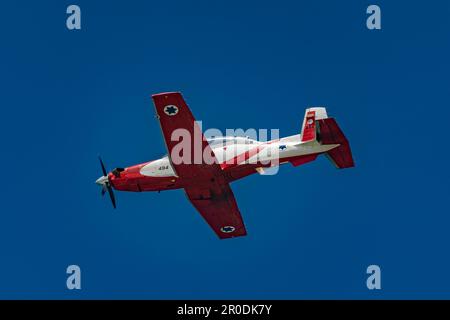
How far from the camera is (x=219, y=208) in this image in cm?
3228

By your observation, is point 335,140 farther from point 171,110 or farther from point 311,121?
point 171,110

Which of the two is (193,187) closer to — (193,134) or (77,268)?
(193,134)

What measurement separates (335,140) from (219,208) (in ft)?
20.9

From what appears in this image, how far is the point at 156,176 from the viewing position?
3014cm

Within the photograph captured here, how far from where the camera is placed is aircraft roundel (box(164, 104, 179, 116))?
1062 inches

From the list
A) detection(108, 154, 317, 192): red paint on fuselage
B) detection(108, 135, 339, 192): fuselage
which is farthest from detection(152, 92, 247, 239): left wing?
detection(108, 135, 339, 192): fuselage

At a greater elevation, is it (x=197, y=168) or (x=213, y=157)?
(x=213, y=157)

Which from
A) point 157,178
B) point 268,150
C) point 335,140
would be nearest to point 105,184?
point 157,178

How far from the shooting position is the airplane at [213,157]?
90.2 feet

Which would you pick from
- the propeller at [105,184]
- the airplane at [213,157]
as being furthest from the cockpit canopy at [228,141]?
the propeller at [105,184]

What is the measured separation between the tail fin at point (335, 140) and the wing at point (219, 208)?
4.37 metres

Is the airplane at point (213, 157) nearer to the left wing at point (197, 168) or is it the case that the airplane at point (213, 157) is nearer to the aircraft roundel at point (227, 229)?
the left wing at point (197, 168)

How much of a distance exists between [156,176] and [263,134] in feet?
15.0

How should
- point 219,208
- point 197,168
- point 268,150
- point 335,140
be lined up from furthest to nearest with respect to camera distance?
point 219,208 → point 268,150 → point 197,168 → point 335,140
